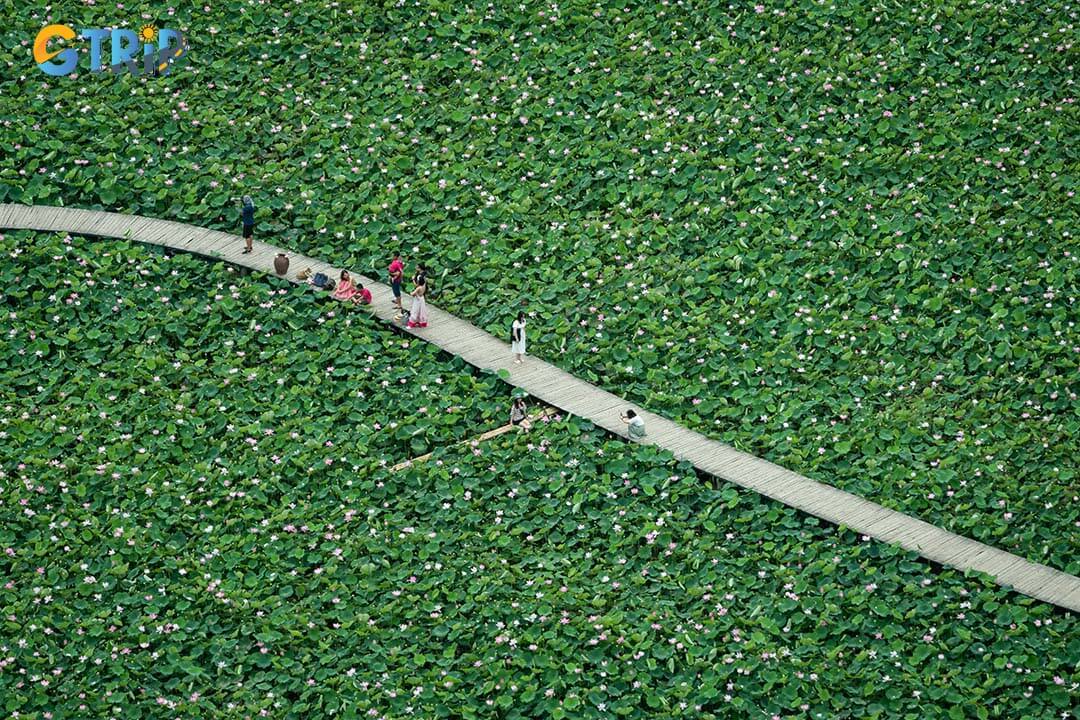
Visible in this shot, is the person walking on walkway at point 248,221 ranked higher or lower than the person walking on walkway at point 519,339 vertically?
higher

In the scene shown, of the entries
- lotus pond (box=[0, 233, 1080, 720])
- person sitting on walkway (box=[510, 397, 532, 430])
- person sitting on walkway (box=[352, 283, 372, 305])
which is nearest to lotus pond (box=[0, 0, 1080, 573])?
person sitting on walkway (box=[352, 283, 372, 305])

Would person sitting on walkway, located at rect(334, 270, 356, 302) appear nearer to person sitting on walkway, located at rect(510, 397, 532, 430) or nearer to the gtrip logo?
person sitting on walkway, located at rect(510, 397, 532, 430)

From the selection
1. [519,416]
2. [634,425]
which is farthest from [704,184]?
[519,416]

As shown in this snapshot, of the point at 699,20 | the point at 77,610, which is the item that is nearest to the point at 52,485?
the point at 77,610

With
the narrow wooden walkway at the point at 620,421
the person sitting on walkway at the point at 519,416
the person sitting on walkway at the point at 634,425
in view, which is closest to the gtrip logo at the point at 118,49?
the narrow wooden walkway at the point at 620,421

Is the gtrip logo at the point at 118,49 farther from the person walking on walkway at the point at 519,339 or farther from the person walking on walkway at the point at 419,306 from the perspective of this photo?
the person walking on walkway at the point at 519,339

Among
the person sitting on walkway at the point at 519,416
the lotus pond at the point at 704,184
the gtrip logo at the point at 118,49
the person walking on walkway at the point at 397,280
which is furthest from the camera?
the gtrip logo at the point at 118,49

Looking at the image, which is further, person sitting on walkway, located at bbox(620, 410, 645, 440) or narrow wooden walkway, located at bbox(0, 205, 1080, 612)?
person sitting on walkway, located at bbox(620, 410, 645, 440)
